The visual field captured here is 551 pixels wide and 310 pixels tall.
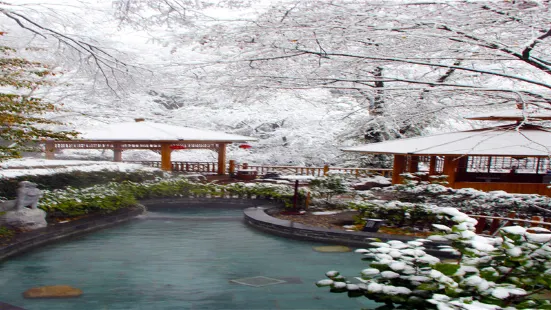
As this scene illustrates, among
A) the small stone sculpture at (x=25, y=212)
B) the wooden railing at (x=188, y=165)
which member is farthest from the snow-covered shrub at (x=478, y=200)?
the wooden railing at (x=188, y=165)

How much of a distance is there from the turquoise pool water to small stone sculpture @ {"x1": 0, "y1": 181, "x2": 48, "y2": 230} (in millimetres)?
756

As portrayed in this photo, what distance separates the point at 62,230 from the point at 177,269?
3141 millimetres

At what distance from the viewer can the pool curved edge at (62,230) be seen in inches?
280

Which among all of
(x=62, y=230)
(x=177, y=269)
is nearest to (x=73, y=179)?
(x=62, y=230)

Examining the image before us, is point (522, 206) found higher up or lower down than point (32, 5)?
lower down

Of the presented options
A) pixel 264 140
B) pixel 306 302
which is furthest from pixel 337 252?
pixel 264 140

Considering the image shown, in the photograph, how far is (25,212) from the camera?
8.07 metres

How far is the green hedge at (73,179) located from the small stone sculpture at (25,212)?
194cm

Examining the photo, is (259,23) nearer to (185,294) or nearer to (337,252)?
(185,294)

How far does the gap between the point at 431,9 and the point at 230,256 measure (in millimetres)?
4655

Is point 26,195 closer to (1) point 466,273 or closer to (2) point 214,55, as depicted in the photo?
(2) point 214,55

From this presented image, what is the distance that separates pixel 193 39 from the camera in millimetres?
5477

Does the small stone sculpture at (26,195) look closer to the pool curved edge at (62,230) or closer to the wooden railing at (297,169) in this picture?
the pool curved edge at (62,230)

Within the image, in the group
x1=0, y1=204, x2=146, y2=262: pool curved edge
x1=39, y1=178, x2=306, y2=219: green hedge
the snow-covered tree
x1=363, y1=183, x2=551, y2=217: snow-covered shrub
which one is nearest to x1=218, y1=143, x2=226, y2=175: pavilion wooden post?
x1=39, y1=178, x2=306, y2=219: green hedge
